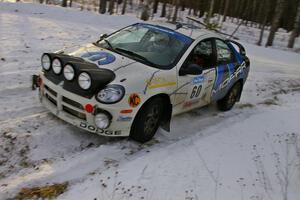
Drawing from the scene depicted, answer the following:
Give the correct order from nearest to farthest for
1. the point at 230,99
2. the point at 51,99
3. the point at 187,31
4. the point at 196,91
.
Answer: the point at 51,99 < the point at 196,91 < the point at 187,31 < the point at 230,99

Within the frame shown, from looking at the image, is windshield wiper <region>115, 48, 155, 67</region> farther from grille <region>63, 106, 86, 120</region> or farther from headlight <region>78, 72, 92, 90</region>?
grille <region>63, 106, 86, 120</region>

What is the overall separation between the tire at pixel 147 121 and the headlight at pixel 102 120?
1.38 ft

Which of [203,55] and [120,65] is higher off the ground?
[203,55]

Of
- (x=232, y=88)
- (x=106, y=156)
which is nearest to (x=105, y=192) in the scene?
(x=106, y=156)

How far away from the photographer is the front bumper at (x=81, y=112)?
4789 mm

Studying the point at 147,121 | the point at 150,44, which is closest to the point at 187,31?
the point at 150,44

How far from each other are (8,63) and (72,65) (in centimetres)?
336

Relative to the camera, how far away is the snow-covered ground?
4.22 m

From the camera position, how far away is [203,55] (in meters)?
6.34

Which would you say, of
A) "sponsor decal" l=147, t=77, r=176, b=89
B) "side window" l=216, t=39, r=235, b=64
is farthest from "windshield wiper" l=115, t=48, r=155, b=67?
"side window" l=216, t=39, r=235, b=64

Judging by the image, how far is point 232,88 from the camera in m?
7.39

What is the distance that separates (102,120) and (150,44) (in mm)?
1692

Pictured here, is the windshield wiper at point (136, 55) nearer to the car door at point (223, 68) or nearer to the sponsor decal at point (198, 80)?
the sponsor decal at point (198, 80)

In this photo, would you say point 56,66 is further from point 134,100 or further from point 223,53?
point 223,53
